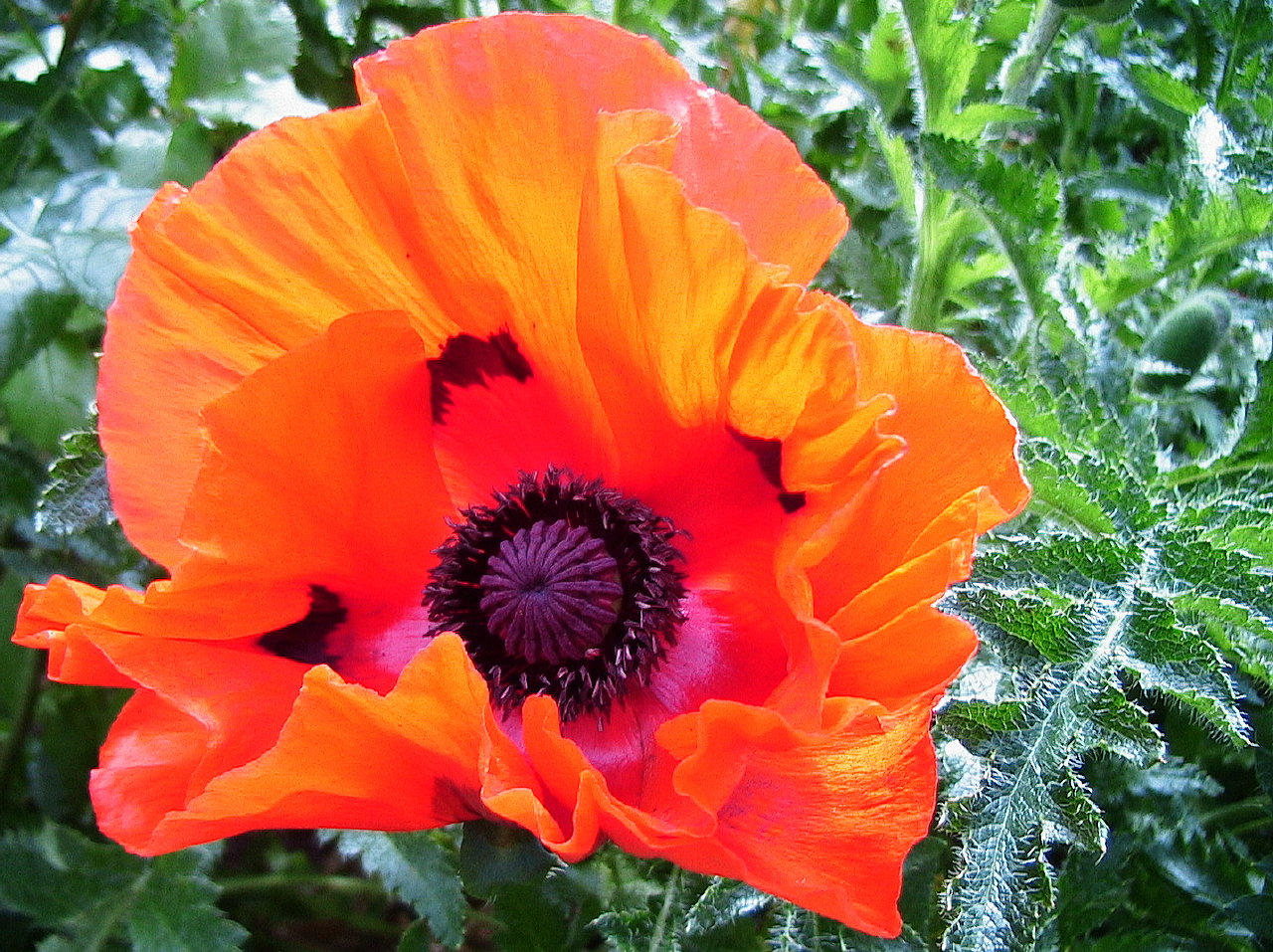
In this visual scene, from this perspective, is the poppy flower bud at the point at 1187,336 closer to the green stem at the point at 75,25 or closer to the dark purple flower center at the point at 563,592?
the dark purple flower center at the point at 563,592

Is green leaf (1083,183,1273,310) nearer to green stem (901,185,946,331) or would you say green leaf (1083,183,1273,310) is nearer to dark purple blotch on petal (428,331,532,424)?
→ green stem (901,185,946,331)

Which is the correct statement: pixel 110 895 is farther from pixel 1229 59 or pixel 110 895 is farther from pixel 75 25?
pixel 1229 59

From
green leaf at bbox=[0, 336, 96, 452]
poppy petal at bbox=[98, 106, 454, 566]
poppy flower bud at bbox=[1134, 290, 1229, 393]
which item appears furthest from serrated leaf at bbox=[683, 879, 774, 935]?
green leaf at bbox=[0, 336, 96, 452]

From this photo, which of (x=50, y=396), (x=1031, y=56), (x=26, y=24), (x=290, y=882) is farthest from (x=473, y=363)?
(x=290, y=882)

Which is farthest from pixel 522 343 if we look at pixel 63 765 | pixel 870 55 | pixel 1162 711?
pixel 63 765

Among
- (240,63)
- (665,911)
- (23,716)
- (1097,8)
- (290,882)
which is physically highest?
(1097,8)

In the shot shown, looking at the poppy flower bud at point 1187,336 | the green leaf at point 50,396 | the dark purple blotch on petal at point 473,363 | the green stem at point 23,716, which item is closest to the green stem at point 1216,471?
the poppy flower bud at point 1187,336

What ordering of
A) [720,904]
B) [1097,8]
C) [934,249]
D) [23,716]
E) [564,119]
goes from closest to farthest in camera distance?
[564,119]
[720,904]
[1097,8]
[934,249]
[23,716]
